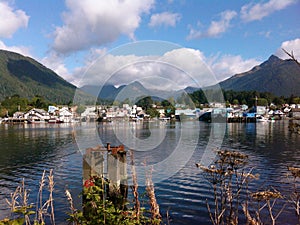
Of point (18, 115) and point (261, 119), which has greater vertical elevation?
point (18, 115)

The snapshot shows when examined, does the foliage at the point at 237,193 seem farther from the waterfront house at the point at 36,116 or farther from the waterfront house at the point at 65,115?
the waterfront house at the point at 36,116

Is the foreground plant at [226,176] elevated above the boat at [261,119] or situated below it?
above

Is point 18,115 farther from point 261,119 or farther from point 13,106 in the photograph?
point 261,119

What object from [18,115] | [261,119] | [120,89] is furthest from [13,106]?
[120,89]

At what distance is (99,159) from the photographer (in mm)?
7258

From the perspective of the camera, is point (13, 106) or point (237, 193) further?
Answer: point (13, 106)

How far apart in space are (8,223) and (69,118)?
361ft

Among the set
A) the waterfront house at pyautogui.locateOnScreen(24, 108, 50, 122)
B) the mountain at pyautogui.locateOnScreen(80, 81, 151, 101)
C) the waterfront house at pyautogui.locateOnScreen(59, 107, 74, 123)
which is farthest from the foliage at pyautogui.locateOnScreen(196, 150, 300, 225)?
the waterfront house at pyautogui.locateOnScreen(24, 108, 50, 122)

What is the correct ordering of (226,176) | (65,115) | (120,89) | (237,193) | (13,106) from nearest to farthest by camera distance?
(237,193) < (226,176) < (120,89) < (65,115) < (13,106)

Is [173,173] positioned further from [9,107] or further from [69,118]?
[9,107]

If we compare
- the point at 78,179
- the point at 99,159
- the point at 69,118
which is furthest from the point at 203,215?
the point at 69,118

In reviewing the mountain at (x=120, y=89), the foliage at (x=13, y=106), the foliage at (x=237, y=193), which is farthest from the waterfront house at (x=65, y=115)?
the foliage at (x=237, y=193)

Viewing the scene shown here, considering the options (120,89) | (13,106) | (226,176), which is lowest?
(226,176)

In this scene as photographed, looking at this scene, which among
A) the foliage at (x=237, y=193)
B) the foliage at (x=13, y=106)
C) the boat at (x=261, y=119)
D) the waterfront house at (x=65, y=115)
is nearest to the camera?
the foliage at (x=237, y=193)
